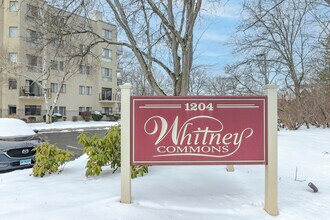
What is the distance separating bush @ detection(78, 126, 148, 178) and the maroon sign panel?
4.23ft

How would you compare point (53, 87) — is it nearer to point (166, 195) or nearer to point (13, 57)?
point (13, 57)

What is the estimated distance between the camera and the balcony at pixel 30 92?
34.8m

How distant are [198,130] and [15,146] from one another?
519cm

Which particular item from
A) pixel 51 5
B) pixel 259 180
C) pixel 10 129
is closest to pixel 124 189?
pixel 259 180

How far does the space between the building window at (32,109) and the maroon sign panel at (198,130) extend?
35687mm

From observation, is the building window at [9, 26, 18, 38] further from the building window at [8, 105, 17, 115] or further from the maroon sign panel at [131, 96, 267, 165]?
the maroon sign panel at [131, 96, 267, 165]

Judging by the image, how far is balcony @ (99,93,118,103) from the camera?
4569cm

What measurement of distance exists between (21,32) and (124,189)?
3402 centimetres

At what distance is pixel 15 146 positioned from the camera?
23.8 feet

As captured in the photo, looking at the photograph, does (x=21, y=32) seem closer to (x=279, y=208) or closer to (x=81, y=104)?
(x=81, y=104)

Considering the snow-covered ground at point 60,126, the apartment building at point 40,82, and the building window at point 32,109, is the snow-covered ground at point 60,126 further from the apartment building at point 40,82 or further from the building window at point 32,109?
the building window at point 32,109

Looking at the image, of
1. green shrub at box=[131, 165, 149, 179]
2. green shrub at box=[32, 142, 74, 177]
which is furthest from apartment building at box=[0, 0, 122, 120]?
green shrub at box=[131, 165, 149, 179]

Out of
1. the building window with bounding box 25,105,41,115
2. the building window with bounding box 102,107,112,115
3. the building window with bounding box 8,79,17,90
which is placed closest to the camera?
the building window with bounding box 8,79,17,90

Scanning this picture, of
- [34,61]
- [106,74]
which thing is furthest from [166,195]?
[106,74]
